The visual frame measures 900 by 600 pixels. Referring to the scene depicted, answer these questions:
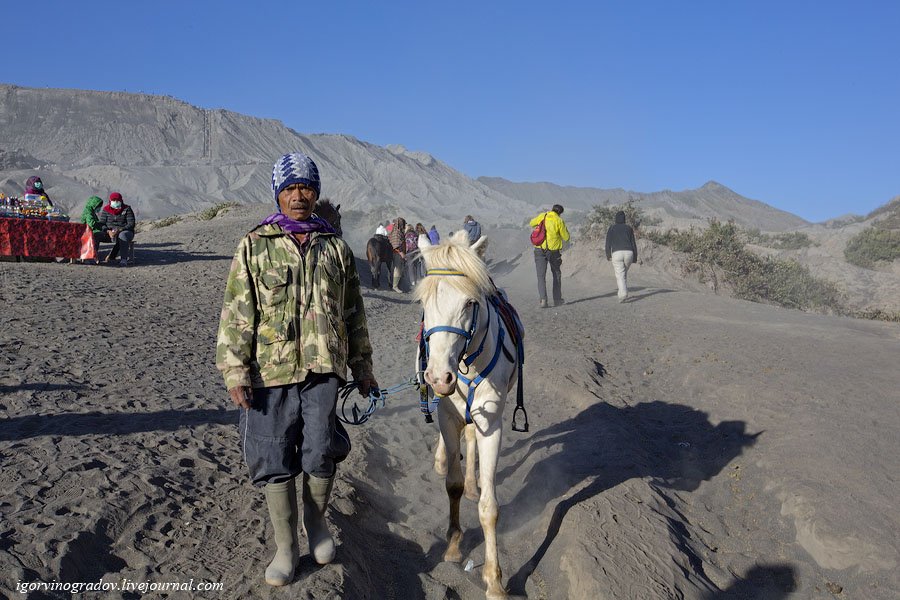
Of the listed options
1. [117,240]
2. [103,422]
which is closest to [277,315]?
[103,422]

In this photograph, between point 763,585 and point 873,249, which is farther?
point 873,249

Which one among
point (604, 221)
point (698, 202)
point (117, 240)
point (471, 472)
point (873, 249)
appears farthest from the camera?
point (698, 202)

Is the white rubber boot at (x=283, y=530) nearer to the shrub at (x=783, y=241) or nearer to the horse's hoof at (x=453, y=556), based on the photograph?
the horse's hoof at (x=453, y=556)

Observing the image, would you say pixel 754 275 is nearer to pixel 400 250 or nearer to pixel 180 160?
pixel 400 250

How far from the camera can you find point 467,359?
11.7 feet

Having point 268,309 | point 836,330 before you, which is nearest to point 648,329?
point 836,330

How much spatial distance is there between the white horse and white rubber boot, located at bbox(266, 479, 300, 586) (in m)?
0.89

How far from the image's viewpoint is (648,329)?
38.2 feet

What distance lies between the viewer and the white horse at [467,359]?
326 cm

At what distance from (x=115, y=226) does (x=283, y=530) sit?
40.3 ft

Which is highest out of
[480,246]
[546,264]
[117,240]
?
[117,240]

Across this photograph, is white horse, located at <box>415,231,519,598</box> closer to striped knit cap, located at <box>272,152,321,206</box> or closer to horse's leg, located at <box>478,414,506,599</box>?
horse's leg, located at <box>478,414,506,599</box>

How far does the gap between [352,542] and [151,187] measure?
70.7m

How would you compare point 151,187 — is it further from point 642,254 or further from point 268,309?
point 268,309
